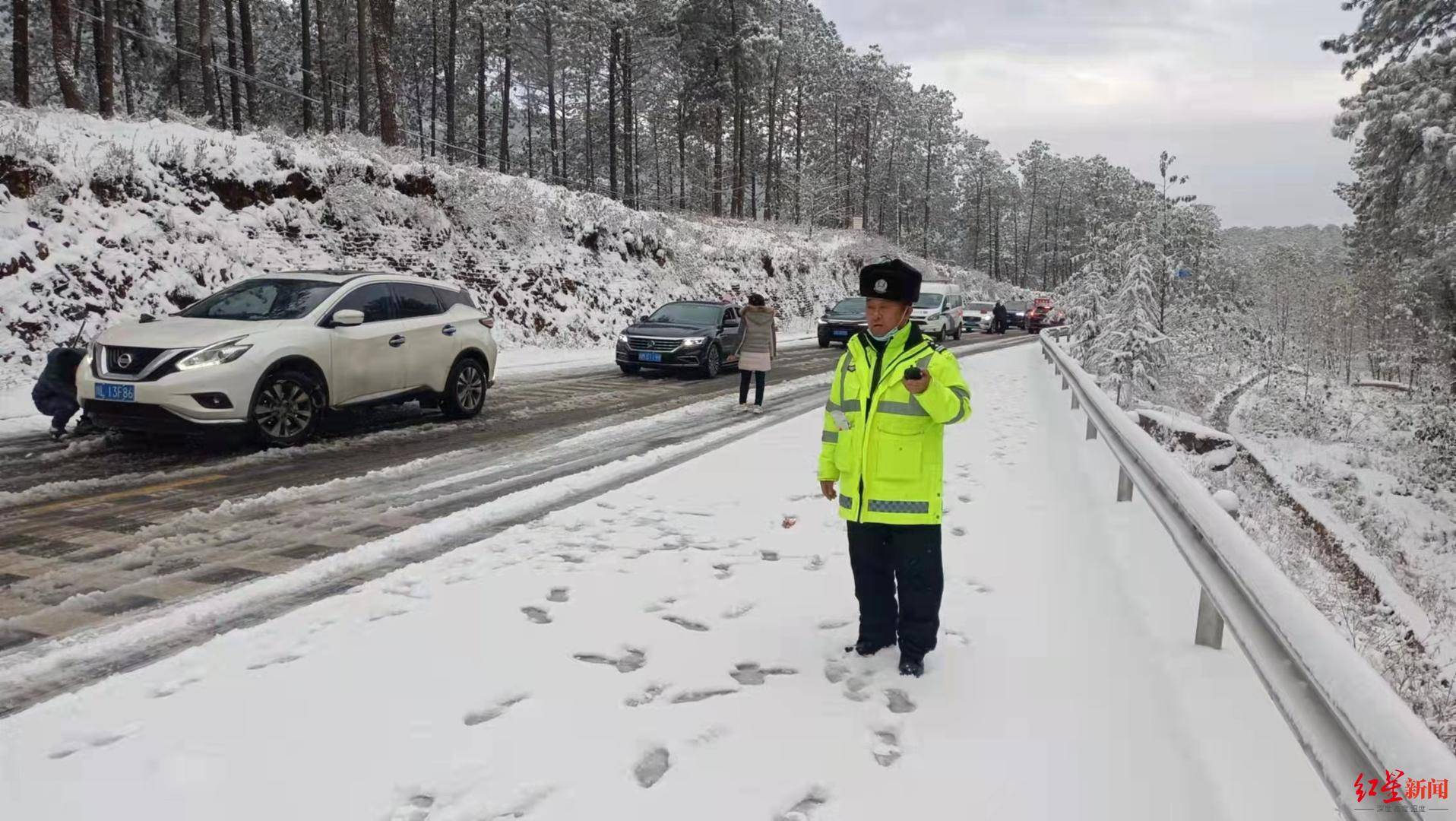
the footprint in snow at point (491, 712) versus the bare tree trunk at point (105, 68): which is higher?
the bare tree trunk at point (105, 68)

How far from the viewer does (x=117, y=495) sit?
249 inches

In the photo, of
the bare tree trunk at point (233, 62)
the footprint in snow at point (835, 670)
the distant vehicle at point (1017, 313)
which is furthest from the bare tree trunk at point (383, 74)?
the distant vehicle at point (1017, 313)

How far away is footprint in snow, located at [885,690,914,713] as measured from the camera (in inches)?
135

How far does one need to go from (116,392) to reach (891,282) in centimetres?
729

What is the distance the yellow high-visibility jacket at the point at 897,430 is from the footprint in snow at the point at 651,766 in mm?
1297

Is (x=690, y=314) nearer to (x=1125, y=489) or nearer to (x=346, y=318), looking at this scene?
(x=346, y=318)

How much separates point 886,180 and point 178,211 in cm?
6650

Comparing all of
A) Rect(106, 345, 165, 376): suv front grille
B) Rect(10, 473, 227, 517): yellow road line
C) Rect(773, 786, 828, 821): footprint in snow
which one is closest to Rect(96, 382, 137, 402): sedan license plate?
Rect(106, 345, 165, 376): suv front grille

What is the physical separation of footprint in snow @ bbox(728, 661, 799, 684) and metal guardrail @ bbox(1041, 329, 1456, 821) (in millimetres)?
1804

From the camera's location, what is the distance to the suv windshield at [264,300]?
860 centimetres

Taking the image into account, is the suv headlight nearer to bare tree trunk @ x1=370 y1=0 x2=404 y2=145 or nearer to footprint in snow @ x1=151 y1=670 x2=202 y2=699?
footprint in snow @ x1=151 y1=670 x2=202 y2=699

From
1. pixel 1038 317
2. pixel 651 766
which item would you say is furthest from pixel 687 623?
pixel 1038 317

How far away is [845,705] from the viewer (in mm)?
3453

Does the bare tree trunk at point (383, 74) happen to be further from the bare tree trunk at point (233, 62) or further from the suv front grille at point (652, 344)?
the suv front grille at point (652, 344)
